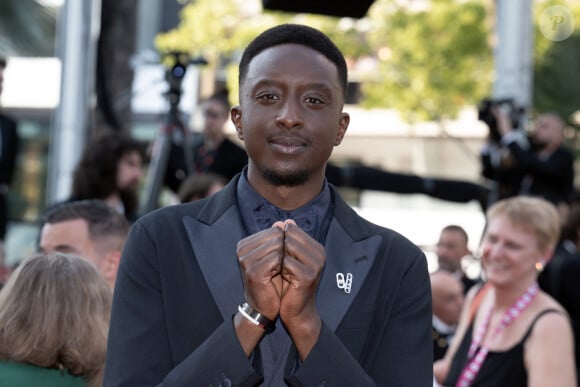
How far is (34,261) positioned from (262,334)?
149 cm

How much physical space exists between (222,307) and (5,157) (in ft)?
18.0

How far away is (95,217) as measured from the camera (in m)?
4.52

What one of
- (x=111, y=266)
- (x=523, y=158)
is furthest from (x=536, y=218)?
(x=523, y=158)

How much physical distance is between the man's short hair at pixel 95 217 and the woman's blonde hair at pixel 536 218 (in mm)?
1604

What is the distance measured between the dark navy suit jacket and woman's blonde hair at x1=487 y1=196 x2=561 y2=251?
2.40 meters

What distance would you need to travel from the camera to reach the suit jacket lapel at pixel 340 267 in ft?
6.81

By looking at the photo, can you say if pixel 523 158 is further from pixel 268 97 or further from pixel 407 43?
pixel 407 43

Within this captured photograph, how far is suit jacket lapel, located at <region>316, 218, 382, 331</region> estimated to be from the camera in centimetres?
207

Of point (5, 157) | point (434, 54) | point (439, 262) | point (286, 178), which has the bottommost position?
point (439, 262)

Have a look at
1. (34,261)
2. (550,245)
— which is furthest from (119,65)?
(34,261)

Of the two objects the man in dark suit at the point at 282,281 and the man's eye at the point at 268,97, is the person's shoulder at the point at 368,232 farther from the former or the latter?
the man's eye at the point at 268,97

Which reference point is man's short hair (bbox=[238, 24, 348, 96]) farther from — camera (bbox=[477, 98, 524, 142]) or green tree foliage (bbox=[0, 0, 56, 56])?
green tree foliage (bbox=[0, 0, 56, 56])

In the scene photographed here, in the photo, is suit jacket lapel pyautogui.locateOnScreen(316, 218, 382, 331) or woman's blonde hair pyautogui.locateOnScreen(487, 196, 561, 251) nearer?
suit jacket lapel pyautogui.locateOnScreen(316, 218, 382, 331)

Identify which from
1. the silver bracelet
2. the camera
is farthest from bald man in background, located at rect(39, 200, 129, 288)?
the camera
